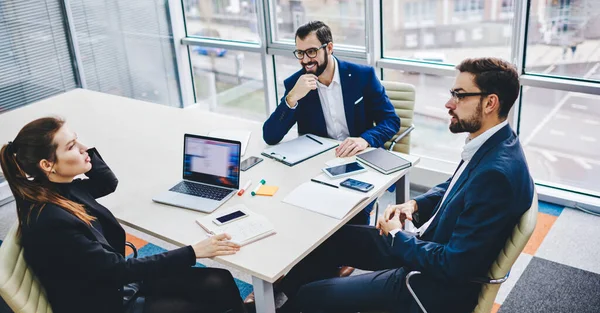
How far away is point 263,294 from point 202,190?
744mm

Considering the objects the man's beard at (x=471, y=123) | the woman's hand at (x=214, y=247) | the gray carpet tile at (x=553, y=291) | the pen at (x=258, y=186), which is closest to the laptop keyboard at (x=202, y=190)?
the pen at (x=258, y=186)

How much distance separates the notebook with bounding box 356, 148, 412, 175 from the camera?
2799 millimetres

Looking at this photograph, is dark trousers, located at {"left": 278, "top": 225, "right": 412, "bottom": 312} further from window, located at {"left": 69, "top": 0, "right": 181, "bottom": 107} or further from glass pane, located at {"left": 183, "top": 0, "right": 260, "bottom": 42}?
window, located at {"left": 69, "top": 0, "right": 181, "bottom": 107}

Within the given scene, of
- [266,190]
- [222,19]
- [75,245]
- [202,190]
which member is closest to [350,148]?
[266,190]

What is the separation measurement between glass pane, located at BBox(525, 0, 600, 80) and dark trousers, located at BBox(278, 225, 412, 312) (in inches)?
78.6

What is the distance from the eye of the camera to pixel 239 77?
546 centimetres

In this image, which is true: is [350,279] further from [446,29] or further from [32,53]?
[32,53]

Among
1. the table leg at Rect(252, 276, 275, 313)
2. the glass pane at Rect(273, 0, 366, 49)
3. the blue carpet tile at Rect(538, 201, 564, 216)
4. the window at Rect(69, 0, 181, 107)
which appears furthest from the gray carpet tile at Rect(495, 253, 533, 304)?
the window at Rect(69, 0, 181, 107)

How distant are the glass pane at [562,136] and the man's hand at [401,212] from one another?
192 centimetres

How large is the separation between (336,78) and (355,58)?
3.85 feet

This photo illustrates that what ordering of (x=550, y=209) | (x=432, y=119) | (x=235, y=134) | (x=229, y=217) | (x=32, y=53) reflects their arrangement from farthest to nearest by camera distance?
(x=432, y=119)
(x=32, y=53)
(x=550, y=209)
(x=235, y=134)
(x=229, y=217)

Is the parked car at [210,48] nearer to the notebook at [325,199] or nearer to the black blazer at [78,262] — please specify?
the notebook at [325,199]

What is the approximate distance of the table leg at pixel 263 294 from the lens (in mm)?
2092

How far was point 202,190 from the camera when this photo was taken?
2.67m
